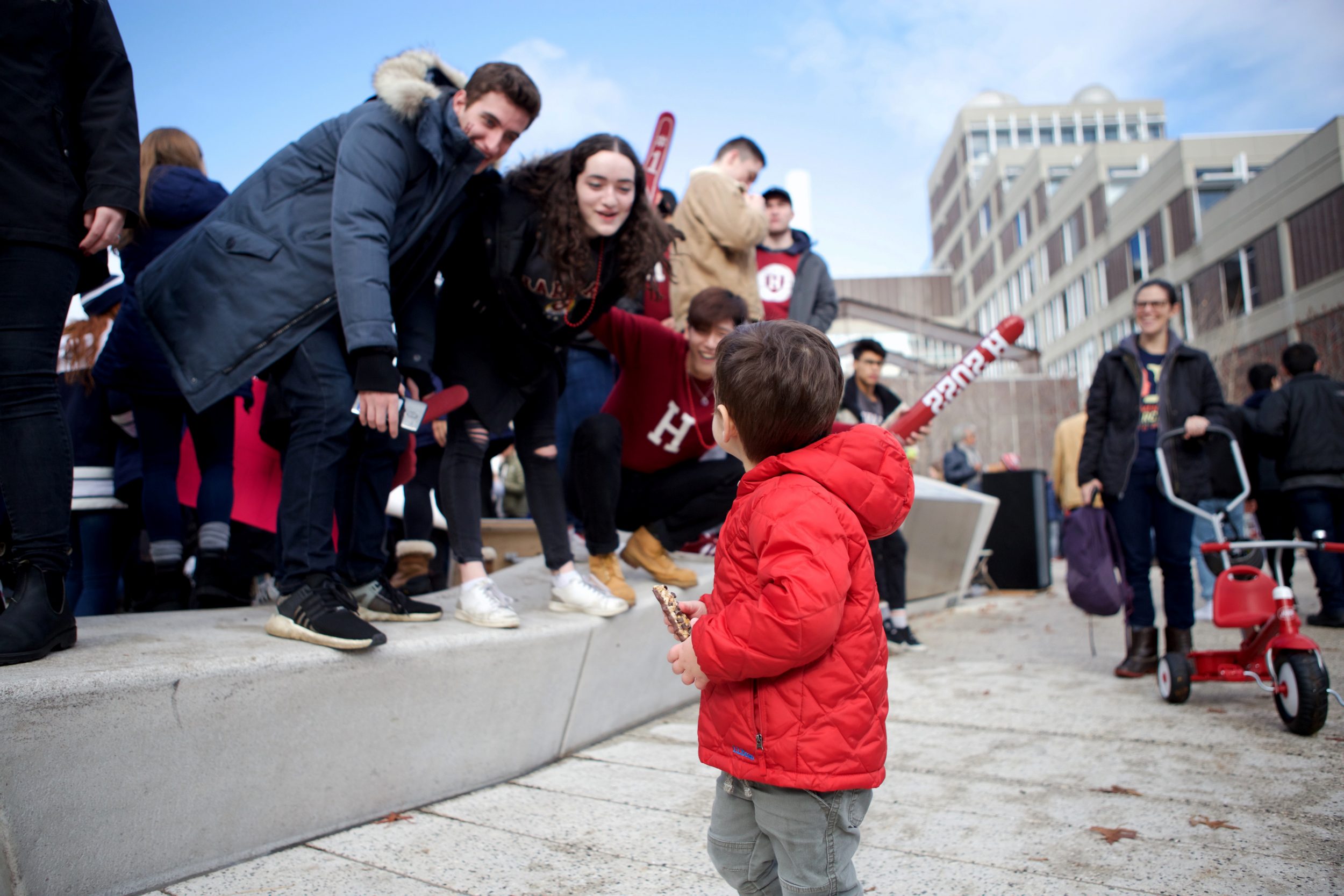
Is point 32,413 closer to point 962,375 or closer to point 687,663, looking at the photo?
point 687,663

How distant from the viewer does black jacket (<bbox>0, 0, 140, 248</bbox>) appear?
6.95 feet

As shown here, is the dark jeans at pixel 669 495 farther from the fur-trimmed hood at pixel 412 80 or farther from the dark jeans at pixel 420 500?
the fur-trimmed hood at pixel 412 80

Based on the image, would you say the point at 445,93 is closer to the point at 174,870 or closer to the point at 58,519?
the point at 58,519

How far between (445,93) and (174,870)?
227 centimetres

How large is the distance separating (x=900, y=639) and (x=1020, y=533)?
4.61 meters

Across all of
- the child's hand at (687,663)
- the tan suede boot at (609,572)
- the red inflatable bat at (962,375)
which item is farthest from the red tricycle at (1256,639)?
the child's hand at (687,663)

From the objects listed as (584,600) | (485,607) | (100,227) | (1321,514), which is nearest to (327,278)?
(100,227)

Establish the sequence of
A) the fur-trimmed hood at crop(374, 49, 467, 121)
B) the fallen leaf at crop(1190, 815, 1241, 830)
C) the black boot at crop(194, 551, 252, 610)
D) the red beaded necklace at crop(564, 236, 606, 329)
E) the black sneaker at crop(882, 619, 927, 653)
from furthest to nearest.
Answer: the black sneaker at crop(882, 619, 927, 653) → the black boot at crop(194, 551, 252, 610) → the red beaded necklace at crop(564, 236, 606, 329) → the fur-trimmed hood at crop(374, 49, 467, 121) → the fallen leaf at crop(1190, 815, 1241, 830)

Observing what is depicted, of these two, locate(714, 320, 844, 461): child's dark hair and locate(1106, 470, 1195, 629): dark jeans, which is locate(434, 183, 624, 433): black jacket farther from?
locate(1106, 470, 1195, 629): dark jeans

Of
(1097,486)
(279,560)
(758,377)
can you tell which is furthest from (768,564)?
(1097,486)

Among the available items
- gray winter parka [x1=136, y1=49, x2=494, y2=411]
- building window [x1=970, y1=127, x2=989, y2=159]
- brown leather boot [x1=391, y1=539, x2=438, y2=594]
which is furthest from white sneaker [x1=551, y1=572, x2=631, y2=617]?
building window [x1=970, y1=127, x2=989, y2=159]

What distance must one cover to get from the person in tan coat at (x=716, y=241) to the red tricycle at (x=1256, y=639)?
2.16 metres

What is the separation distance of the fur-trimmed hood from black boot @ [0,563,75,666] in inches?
64.7

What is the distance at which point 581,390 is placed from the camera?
14.7 ft
